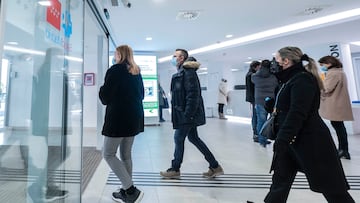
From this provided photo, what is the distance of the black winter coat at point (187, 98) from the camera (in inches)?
96.3

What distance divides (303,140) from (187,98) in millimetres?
1301

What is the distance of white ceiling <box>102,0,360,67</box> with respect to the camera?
420cm

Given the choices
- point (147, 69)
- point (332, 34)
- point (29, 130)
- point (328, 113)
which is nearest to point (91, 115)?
point (147, 69)

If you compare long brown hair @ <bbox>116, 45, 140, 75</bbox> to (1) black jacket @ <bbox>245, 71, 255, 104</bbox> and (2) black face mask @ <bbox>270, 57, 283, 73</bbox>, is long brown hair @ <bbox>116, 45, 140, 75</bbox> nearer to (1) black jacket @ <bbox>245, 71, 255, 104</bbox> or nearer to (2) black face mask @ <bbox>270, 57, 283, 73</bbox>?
(2) black face mask @ <bbox>270, 57, 283, 73</bbox>

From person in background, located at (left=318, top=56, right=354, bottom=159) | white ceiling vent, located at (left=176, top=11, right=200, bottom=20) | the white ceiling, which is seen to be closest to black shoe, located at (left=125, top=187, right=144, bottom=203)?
person in background, located at (left=318, top=56, right=354, bottom=159)

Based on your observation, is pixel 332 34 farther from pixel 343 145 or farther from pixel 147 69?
pixel 147 69

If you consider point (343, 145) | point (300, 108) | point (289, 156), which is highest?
point (300, 108)

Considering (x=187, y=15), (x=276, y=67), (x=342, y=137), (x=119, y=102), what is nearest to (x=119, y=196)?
(x=119, y=102)

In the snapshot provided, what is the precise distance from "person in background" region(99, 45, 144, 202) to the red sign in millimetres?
540

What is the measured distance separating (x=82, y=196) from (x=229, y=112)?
29.2 ft

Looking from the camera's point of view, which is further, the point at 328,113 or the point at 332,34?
the point at 332,34

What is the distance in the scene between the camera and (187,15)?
4570 millimetres

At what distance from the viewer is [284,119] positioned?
4.84 feet

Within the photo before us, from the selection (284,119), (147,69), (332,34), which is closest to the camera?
(284,119)
